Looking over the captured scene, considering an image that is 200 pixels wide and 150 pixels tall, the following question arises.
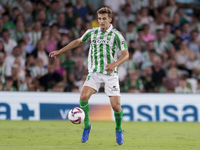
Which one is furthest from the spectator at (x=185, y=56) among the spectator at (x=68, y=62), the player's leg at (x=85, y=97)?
the player's leg at (x=85, y=97)

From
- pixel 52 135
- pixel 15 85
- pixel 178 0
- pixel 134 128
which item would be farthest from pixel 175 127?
pixel 178 0

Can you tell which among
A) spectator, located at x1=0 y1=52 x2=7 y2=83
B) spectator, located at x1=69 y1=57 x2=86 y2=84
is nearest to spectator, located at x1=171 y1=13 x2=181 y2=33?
spectator, located at x1=69 y1=57 x2=86 y2=84

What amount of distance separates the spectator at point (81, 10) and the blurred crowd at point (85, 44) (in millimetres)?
29

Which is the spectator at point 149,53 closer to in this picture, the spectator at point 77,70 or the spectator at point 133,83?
the spectator at point 133,83

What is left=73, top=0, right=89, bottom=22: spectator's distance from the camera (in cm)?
1317

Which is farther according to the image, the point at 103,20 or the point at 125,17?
the point at 125,17

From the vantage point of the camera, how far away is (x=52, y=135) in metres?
7.25

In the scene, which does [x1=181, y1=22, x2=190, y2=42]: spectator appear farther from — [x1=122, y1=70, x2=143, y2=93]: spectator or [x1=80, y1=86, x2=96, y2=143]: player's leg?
[x1=80, y1=86, x2=96, y2=143]: player's leg

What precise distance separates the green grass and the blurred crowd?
5.91ft

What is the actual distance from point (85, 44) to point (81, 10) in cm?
160

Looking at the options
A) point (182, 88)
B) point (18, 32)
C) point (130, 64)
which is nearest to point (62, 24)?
point (18, 32)

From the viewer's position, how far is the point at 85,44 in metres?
12.4

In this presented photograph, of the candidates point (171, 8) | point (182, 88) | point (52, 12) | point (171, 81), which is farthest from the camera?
point (171, 8)

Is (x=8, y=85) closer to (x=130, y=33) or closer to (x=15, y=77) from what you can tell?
(x=15, y=77)
